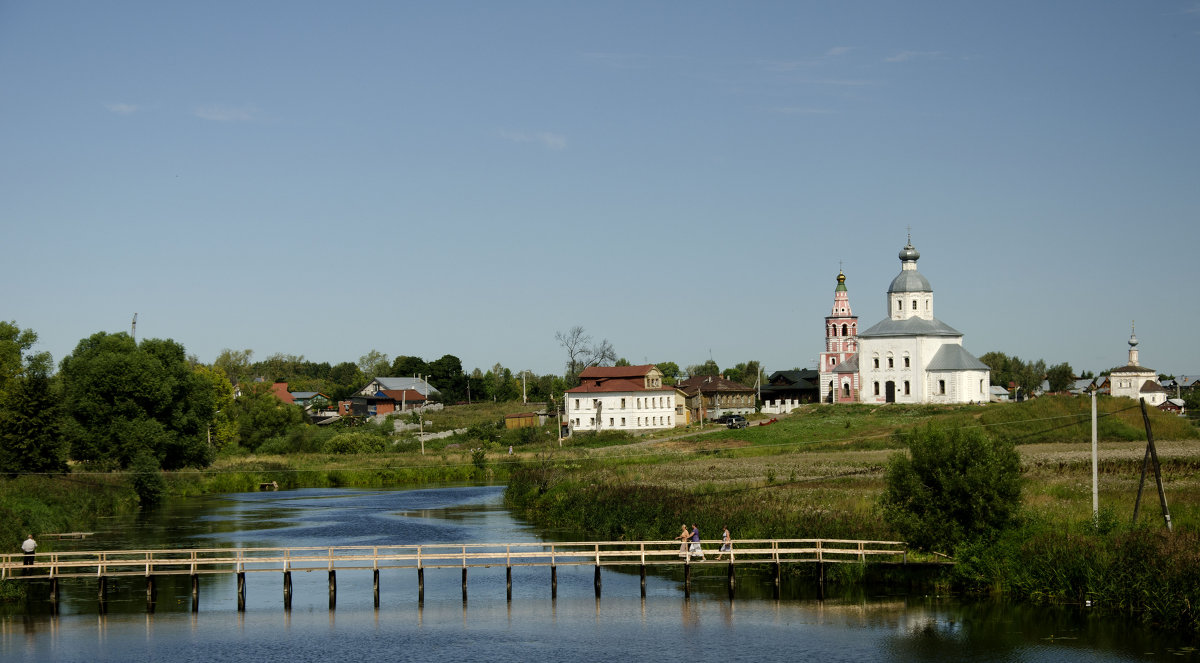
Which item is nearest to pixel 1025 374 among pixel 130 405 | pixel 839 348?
pixel 839 348

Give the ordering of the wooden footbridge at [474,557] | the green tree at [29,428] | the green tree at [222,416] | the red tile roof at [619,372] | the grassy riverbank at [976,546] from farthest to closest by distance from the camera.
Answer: the red tile roof at [619,372] → the green tree at [222,416] → the green tree at [29,428] → the wooden footbridge at [474,557] → the grassy riverbank at [976,546]

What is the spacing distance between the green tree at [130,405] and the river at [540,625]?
118 feet

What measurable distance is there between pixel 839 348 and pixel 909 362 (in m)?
15.6

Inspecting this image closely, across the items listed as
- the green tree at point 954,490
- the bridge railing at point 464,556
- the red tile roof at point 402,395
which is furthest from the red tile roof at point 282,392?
the green tree at point 954,490

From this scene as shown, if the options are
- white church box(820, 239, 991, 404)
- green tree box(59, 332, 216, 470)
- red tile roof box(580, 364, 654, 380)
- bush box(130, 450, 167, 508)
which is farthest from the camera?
red tile roof box(580, 364, 654, 380)

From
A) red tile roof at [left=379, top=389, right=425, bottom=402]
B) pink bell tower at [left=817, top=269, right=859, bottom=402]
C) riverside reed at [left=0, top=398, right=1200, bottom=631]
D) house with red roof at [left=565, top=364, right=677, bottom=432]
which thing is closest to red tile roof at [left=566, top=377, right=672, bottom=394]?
house with red roof at [left=565, top=364, right=677, bottom=432]

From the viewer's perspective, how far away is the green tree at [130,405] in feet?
255

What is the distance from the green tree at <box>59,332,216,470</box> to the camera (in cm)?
7775

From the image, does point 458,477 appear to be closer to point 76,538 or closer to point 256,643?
point 76,538

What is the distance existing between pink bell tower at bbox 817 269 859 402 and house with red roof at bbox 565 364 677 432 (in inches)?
693

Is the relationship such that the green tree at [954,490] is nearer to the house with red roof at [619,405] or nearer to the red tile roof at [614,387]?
the house with red roof at [619,405]

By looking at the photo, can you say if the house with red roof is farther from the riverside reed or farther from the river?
the river

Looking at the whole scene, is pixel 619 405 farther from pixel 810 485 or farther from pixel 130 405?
pixel 810 485

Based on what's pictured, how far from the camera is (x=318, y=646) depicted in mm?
31734
